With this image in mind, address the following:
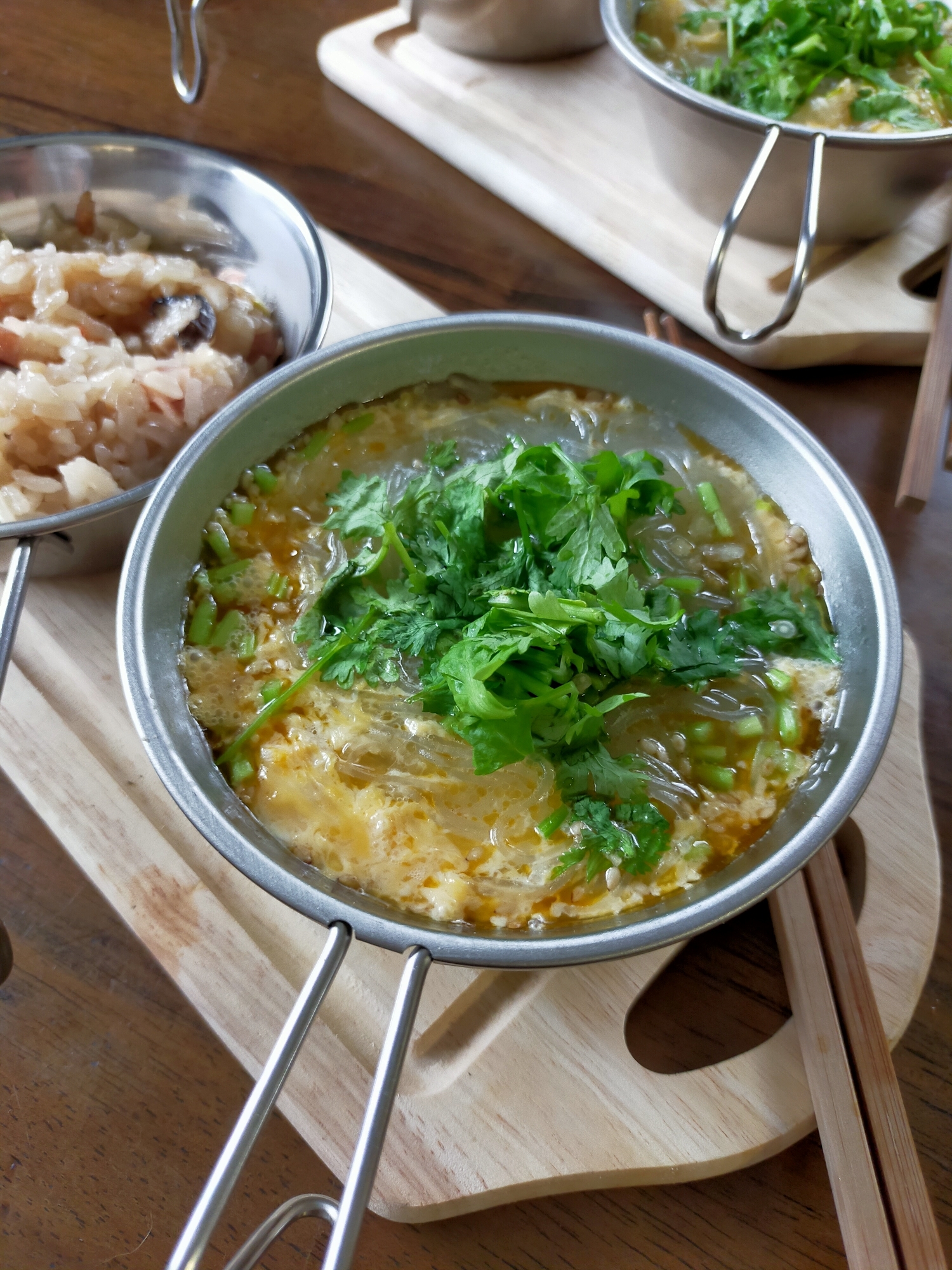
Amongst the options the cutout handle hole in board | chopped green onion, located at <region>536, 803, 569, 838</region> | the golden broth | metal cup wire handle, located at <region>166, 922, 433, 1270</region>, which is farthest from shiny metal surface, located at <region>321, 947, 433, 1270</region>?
the cutout handle hole in board

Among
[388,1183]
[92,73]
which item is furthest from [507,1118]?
[92,73]

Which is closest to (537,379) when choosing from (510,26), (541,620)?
(541,620)

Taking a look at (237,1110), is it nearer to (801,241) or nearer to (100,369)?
(100,369)

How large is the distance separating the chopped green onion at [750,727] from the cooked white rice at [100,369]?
4.33ft

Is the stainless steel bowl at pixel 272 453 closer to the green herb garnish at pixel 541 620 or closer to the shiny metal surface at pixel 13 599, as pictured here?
the green herb garnish at pixel 541 620

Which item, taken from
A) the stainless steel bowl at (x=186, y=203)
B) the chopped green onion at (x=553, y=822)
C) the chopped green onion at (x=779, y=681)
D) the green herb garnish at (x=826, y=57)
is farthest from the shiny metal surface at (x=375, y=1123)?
the green herb garnish at (x=826, y=57)

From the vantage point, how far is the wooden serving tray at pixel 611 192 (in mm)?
2537

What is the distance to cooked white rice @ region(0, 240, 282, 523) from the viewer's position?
1910 millimetres

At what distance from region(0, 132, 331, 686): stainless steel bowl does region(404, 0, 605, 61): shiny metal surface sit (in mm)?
1149

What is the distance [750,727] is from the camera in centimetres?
162

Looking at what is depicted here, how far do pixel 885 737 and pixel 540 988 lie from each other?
0.72 meters

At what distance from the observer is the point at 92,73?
321cm

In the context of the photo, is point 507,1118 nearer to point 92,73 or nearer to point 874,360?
point 874,360

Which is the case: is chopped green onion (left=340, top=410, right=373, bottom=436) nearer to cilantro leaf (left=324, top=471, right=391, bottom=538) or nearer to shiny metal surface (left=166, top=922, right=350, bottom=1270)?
cilantro leaf (left=324, top=471, right=391, bottom=538)
